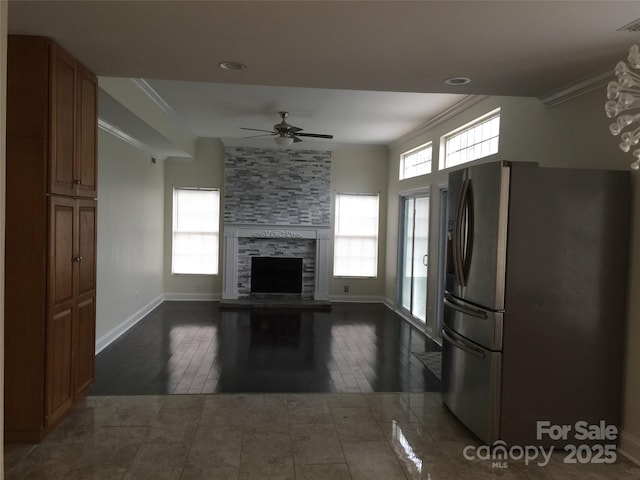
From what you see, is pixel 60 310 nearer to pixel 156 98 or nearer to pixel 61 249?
pixel 61 249

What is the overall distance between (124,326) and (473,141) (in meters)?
4.92

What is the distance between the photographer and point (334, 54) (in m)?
2.91

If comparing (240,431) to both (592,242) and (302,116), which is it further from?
(302,116)

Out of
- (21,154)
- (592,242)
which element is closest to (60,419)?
(21,154)

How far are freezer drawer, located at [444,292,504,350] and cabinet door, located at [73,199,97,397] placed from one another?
2775 millimetres

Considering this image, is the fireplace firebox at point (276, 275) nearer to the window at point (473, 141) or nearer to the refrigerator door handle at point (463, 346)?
the window at point (473, 141)

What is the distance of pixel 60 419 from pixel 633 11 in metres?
4.24

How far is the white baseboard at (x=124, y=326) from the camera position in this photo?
16.7 feet

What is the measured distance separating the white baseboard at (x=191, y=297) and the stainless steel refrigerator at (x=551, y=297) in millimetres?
6144

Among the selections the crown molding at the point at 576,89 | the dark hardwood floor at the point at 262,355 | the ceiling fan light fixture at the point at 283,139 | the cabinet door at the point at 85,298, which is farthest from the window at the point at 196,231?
the crown molding at the point at 576,89

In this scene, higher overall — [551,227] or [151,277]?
[551,227]

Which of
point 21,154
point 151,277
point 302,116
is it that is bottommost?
point 151,277

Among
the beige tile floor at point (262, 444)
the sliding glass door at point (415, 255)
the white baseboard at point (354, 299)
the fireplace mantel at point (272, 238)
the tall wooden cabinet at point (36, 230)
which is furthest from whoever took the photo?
the white baseboard at point (354, 299)

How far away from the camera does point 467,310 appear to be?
10.5 feet
